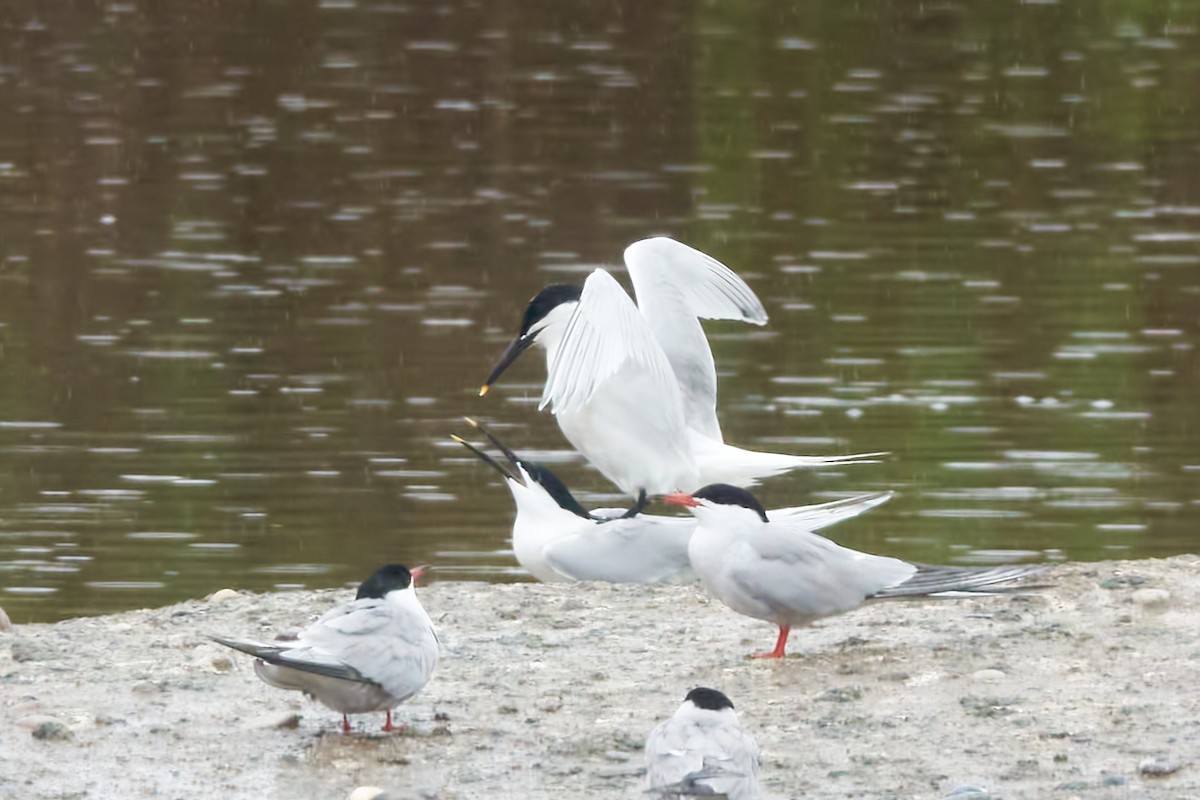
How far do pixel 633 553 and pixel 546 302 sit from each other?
65.0 inches

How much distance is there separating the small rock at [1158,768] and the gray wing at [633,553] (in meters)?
2.91

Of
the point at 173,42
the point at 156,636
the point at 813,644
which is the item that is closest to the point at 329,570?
the point at 156,636

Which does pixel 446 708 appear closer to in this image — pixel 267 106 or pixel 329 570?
pixel 329 570

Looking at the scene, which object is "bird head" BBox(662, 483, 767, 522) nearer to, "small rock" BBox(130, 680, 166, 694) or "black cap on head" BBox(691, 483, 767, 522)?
"black cap on head" BBox(691, 483, 767, 522)

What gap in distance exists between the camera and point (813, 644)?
7652 mm

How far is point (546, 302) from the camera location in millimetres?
10234

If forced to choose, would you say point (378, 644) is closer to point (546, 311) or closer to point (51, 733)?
point (51, 733)

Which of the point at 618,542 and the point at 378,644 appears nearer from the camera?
the point at 378,644

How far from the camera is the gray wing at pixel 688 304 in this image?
10.1 meters

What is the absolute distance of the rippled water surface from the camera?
37.0 ft

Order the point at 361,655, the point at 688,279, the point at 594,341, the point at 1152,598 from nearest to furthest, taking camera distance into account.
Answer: the point at 361,655, the point at 1152,598, the point at 594,341, the point at 688,279

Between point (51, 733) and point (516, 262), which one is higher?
point (51, 733)

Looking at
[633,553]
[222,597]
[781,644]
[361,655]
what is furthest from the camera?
[633,553]

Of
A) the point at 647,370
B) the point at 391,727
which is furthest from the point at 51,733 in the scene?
the point at 647,370
